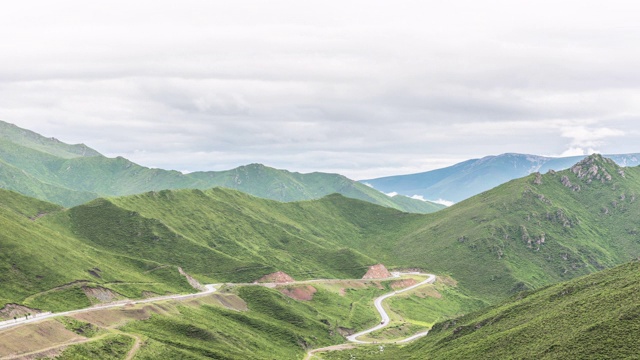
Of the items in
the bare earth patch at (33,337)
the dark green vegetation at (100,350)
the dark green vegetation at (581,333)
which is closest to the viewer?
the dark green vegetation at (581,333)

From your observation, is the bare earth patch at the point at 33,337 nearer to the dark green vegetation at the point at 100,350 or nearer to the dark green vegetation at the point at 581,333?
the dark green vegetation at the point at 100,350

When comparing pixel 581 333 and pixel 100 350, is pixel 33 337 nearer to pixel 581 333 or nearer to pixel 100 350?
pixel 100 350

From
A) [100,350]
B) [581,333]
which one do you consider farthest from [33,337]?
[581,333]

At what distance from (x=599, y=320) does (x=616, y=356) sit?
23.8 m

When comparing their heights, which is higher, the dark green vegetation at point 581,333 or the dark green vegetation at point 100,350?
the dark green vegetation at point 581,333

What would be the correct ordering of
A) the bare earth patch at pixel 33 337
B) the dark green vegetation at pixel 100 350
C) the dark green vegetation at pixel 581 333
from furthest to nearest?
the dark green vegetation at pixel 100 350 → the bare earth patch at pixel 33 337 → the dark green vegetation at pixel 581 333

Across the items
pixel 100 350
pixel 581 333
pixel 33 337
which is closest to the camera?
pixel 581 333

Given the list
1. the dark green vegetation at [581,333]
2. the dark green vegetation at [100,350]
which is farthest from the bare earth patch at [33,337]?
the dark green vegetation at [581,333]

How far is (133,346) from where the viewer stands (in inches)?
7859

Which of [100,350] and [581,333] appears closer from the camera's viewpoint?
[581,333]

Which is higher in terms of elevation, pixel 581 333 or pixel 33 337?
pixel 581 333

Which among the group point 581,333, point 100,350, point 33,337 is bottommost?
point 100,350

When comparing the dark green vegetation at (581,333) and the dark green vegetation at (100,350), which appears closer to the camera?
the dark green vegetation at (581,333)

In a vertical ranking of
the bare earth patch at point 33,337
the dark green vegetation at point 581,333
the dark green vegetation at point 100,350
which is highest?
the dark green vegetation at point 581,333
